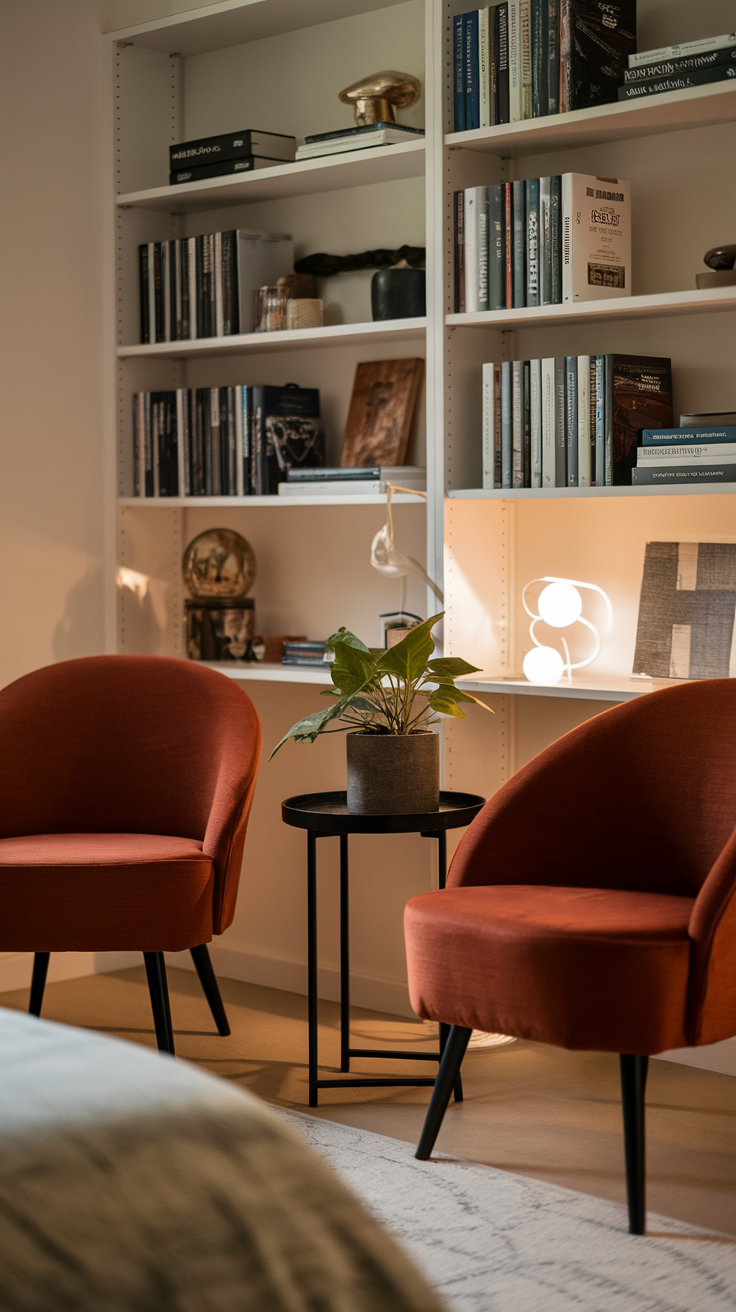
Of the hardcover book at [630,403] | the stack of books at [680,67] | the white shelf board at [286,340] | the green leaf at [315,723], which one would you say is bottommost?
the green leaf at [315,723]

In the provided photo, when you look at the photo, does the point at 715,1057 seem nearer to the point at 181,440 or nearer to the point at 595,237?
the point at 595,237

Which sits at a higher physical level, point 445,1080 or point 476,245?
point 476,245

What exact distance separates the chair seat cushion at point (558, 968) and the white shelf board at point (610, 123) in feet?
4.84

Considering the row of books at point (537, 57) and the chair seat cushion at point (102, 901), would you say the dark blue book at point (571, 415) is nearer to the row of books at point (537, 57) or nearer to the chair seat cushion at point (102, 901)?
the row of books at point (537, 57)

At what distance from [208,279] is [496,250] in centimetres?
93

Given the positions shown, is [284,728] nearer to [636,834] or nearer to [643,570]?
[643,570]

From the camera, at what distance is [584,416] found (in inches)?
112

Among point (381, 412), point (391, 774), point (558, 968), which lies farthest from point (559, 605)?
point (558, 968)

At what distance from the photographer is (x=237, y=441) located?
140 inches

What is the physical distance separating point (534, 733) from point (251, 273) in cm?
136

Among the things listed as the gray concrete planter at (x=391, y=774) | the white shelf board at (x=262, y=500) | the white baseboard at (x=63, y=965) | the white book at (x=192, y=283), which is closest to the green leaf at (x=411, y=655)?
the gray concrete planter at (x=391, y=774)

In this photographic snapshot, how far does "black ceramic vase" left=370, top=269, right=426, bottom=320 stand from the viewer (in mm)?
3170

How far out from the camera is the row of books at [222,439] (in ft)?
11.5

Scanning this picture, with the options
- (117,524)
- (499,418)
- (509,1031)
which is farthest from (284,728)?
(509,1031)
